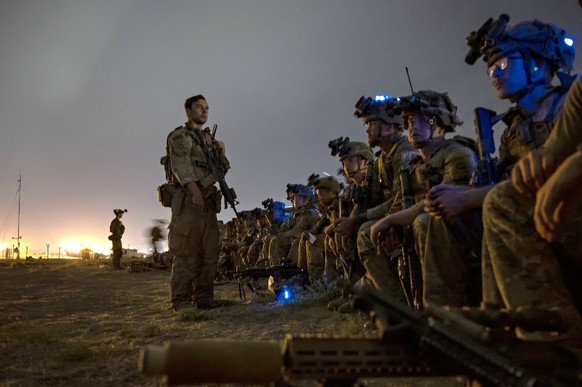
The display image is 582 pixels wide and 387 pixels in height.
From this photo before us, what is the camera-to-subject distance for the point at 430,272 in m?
2.79

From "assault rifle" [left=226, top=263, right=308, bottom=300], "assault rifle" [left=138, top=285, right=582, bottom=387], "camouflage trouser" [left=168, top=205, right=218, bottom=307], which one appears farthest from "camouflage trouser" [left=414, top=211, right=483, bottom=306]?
"assault rifle" [left=226, top=263, right=308, bottom=300]

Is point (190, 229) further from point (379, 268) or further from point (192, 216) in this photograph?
point (379, 268)

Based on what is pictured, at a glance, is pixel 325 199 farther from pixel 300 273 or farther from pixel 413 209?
pixel 413 209

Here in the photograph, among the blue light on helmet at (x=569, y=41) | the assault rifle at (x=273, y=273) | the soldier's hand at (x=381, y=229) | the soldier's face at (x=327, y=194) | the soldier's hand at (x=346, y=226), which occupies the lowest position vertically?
the assault rifle at (x=273, y=273)

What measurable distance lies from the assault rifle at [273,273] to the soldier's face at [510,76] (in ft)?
19.3

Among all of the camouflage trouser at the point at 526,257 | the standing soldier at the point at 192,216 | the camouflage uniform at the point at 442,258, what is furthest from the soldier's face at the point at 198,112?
the camouflage trouser at the point at 526,257

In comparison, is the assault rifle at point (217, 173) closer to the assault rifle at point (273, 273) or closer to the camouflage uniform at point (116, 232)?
the assault rifle at point (273, 273)

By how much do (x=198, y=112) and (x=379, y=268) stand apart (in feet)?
14.8

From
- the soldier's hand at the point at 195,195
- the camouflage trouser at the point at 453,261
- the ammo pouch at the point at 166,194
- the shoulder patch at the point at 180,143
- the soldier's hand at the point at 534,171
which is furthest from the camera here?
the ammo pouch at the point at 166,194

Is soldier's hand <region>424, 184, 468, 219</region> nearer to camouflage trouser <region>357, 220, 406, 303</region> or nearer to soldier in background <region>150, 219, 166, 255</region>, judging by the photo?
camouflage trouser <region>357, 220, 406, 303</region>

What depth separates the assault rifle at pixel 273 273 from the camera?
7652 millimetres

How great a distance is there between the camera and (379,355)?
1.28 meters

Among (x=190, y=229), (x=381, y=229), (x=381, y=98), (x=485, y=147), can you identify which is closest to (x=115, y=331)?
(x=190, y=229)

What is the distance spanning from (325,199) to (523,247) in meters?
6.80
